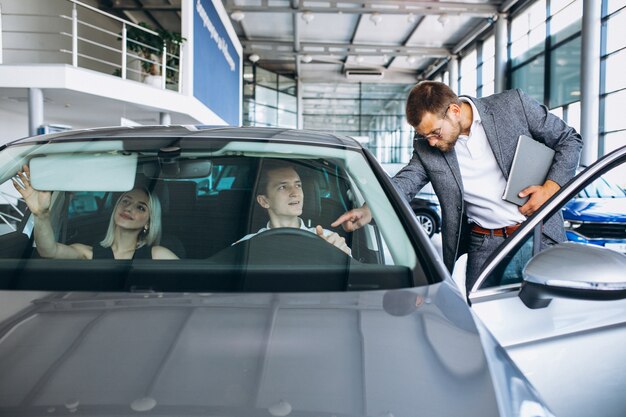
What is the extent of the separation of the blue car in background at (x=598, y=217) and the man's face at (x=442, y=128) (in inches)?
79.3

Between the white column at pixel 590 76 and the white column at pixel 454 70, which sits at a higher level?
the white column at pixel 454 70

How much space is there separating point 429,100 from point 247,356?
4.78ft

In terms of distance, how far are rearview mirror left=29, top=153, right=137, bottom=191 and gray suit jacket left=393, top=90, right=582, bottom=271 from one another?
104cm

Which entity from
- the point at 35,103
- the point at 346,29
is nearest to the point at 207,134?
the point at 35,103

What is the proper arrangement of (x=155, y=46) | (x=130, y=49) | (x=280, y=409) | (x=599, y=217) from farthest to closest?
(x=130, y=49)
(x=155, y=46)
(x=599, y=217)
(x=280, y=409)

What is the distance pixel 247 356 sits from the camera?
2.62 feet

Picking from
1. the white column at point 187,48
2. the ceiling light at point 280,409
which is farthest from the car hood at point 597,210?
the white column at point 187,48

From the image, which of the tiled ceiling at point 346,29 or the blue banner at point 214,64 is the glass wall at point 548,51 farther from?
the blue banner at point 214,64

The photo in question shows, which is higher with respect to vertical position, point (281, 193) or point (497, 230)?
point (281, 193)

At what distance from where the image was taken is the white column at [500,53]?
570 inches

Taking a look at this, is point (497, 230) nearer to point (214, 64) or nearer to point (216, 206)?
point (216, 206)

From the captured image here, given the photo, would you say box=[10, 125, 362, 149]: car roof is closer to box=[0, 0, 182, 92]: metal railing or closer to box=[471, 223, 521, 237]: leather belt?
box=[471, 223, 521, 237]: leather belt

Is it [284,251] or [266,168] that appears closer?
[284,251]

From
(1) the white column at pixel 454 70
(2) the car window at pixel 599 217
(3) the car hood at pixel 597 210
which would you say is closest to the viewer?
(2) the car window at pixel 599 217
